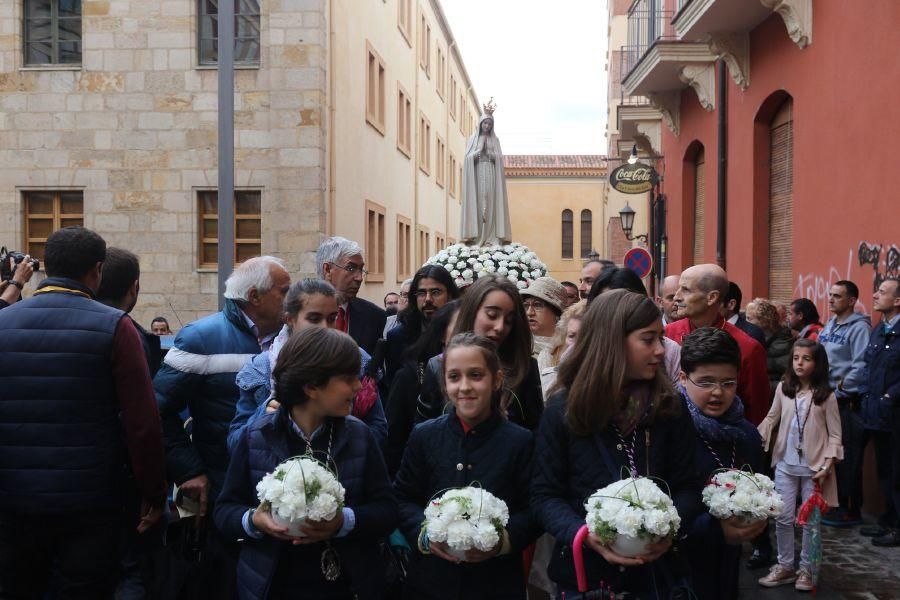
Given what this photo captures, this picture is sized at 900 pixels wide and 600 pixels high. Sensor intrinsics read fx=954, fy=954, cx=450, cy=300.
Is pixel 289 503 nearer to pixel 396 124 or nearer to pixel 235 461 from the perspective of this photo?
pixel 235 461

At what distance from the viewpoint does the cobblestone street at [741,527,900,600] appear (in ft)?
22.6

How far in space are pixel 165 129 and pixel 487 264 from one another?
960cm

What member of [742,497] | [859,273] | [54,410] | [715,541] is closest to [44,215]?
[859,273]

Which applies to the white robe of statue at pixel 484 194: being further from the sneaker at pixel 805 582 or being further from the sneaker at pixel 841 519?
the sneaker at pixel 805 582

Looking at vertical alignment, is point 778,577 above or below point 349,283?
below

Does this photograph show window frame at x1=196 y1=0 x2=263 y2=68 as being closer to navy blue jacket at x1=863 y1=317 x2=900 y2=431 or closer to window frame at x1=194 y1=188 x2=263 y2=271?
window frame at x1=194 y1=188 x2=263 y2=271

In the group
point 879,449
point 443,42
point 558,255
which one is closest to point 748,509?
point 879,449

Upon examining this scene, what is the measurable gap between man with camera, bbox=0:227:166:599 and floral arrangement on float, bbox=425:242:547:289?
6.01 meters

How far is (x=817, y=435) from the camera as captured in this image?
7480mm

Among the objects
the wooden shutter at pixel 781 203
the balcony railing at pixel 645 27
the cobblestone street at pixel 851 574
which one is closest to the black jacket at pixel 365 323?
the cobblestone street at pixel 851 574

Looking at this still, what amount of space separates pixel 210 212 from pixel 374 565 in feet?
49.2

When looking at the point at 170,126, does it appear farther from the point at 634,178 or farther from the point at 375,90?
the point at 634,178

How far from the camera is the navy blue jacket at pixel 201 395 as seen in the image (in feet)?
15.4

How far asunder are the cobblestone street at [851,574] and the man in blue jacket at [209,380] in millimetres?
4111
